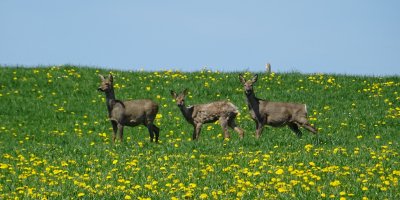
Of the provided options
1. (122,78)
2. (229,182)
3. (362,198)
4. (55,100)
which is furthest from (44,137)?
(362,198)

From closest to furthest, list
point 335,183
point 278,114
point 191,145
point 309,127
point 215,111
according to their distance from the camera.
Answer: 1. point 335,183
2. point 191,145
3. point 215,111
4. point 278,114
5. point 309,127

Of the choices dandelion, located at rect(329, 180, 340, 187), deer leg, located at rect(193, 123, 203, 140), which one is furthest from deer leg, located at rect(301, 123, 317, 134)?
dandelion, located at rect(329, 180, 340, 187)

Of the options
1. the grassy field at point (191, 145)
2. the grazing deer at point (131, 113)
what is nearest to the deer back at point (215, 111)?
A: the grassy field at point (191, 145)

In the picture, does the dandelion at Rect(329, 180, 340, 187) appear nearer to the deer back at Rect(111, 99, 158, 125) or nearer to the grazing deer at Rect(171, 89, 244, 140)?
the grazing deer at Rect(171, 89, 244, 140)

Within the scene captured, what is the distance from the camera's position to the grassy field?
11789 millimetres

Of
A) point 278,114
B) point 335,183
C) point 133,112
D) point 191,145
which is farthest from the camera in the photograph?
point 278,114

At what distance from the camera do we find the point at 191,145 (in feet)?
55.0

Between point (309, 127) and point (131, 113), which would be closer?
point (131, 113)

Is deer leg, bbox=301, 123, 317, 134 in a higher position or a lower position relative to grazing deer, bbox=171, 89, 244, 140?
lower

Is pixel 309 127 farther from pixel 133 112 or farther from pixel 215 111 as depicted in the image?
pixel 133 112

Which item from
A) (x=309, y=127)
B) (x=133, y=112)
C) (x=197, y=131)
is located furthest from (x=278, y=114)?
(x=133, y=112)

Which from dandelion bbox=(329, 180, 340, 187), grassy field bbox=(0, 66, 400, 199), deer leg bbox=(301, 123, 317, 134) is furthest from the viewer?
deer leg bbox=(301, 123, 317, 134)

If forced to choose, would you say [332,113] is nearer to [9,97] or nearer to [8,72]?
[9,97]

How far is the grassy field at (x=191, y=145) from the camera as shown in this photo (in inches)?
464
